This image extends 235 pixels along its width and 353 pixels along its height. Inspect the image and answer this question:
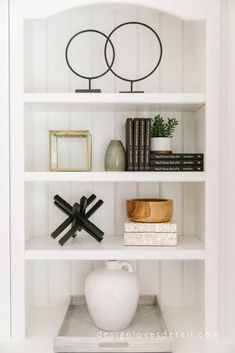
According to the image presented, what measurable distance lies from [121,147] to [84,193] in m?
0.31

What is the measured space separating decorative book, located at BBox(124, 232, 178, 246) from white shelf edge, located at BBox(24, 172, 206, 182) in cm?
24

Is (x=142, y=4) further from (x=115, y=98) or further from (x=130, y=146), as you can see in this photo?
(x=130, y=146)

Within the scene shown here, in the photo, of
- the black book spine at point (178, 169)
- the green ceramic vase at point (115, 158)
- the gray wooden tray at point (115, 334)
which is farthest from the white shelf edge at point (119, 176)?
the gray wooden tray at point (115, 334)

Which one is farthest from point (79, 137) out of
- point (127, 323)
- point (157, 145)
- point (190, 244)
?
point (127, 323)

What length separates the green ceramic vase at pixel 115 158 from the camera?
5.79 ft

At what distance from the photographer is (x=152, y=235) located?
5.56 feet

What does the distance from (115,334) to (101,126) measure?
2.98 feet

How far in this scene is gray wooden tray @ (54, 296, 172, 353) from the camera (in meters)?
1.46

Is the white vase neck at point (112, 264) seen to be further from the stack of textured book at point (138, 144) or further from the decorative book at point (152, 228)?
the stack of textured book at point (138, 144)

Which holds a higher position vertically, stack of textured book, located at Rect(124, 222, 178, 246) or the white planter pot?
the white planter pot

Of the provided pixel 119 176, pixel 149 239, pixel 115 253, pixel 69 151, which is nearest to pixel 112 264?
pixel 115 253

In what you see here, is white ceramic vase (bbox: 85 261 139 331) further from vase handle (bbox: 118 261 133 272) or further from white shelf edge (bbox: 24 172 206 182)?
white shelf edge (bbox: 24 172 206 182)

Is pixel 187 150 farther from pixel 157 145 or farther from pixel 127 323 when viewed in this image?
pixel 127 323

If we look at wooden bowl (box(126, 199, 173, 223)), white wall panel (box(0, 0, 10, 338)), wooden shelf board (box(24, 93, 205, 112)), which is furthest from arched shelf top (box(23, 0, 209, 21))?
wooden bowl (box(126, 199, 173, 223))
